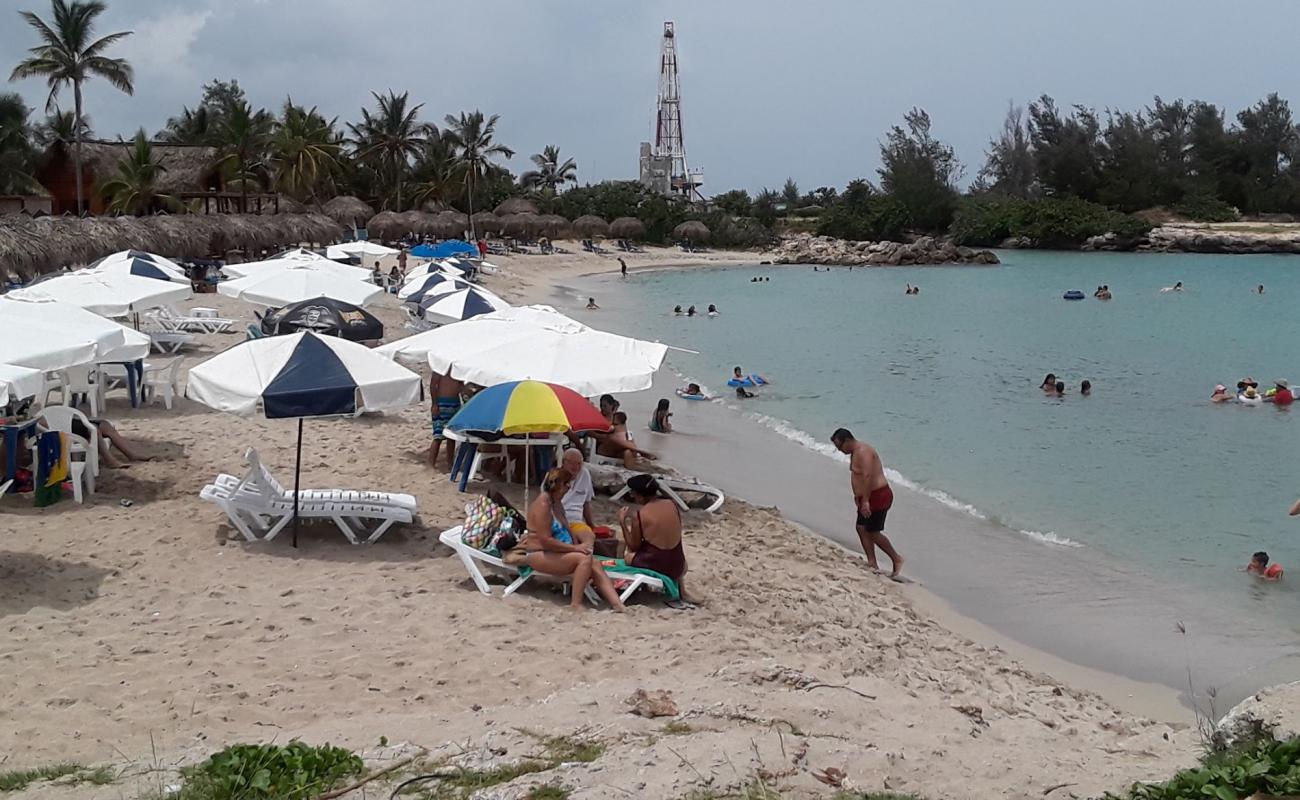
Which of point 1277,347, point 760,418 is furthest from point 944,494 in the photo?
point 1277,347

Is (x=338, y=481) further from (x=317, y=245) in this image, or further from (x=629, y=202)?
(x=629, y=202)

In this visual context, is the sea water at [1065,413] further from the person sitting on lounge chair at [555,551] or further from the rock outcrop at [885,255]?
the rock outcrop at [885,255]

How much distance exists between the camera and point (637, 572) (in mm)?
6621

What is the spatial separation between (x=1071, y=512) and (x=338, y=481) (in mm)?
7284

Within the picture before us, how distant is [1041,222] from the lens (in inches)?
2965

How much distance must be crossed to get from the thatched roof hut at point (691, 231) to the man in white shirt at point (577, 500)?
62609mm

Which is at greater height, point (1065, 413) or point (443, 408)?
point (443, 408)

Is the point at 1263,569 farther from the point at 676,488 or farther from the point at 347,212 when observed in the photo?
→ the point at 347,212

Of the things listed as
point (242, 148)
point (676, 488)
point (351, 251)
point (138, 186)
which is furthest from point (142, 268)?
point (242, 148)

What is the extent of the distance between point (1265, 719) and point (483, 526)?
4.46 m

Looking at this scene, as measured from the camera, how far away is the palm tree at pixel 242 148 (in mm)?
39250

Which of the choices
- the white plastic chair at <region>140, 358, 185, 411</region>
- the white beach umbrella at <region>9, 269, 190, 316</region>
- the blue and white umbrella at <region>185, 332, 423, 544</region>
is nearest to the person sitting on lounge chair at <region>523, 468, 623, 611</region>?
the blue and white umbrella at <region>185, 332, 423, 544</region>

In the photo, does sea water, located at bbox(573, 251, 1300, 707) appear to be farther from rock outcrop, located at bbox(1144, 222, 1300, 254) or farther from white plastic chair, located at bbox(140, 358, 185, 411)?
rock outcrop, located at bbox(1144, 222, 1300, 254)

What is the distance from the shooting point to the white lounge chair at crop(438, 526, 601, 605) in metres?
6.56
